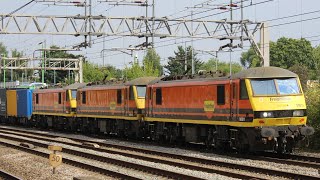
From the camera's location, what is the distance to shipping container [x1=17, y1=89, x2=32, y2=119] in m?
46.1

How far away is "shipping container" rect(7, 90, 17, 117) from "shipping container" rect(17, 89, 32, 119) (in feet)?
3.22

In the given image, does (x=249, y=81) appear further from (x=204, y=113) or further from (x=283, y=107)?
(x=204, y=113)

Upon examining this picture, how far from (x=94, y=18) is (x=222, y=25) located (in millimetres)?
8341

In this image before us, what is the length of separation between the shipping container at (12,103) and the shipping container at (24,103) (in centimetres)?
98

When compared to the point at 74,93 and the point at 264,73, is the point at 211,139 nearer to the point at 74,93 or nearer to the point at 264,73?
the point at 264,73

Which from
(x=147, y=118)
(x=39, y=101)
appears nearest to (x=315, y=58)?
(x=39, y=101)

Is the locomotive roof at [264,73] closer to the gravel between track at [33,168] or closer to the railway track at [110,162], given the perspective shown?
the railway track at [110,162]

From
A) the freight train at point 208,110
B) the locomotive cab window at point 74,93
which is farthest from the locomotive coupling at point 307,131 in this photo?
the locomotive cab window at point 74,93

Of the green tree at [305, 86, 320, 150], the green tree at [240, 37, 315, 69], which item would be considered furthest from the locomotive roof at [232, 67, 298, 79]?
the green tree at [240, 37, 315, 69]

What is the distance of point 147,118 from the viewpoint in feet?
91.9

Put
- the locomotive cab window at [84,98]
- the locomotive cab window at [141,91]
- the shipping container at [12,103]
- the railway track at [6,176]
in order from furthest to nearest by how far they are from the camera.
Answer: the shipping container at [12,103]
the locomotive cab window at [84,98]
the locomotive cab window at [141,91]
the railway track at [6,176]

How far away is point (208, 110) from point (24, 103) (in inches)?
1071

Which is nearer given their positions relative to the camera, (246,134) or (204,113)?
(246,134)

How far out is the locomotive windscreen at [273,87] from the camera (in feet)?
65.4
